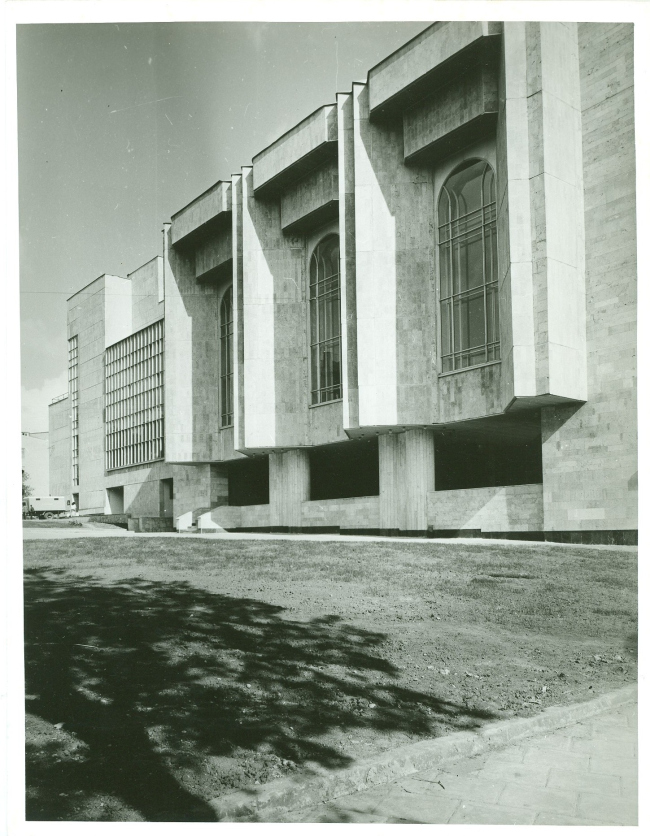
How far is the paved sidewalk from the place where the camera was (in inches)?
227

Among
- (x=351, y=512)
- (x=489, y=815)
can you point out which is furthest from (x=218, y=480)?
(x=489, y=815)

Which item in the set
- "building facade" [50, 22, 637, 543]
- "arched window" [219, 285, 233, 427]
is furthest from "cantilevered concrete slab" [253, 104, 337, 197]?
"arched window" [219, 285, 233, 427]

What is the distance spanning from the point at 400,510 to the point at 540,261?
28.5 ft

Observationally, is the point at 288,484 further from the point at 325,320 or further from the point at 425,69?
the point at 425,69

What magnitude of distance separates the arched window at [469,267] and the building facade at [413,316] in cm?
6

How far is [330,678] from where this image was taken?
6984 mm

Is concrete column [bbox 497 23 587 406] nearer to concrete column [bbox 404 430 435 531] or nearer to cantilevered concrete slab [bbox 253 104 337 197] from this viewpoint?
cantilevered concrete slab [bbox 253 104 337 197]

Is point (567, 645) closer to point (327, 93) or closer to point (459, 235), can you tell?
point (327, 93)

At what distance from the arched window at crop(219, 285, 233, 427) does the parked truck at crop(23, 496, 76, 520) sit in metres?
17.4

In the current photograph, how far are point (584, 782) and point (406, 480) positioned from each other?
15.3 meters

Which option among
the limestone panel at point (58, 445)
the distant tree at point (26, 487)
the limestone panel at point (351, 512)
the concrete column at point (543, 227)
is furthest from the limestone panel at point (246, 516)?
the distant tree at point (26, 487)

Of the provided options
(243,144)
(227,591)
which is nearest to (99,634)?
(227,591)

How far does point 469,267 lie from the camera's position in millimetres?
19750

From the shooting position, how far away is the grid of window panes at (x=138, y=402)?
98.2 feet
